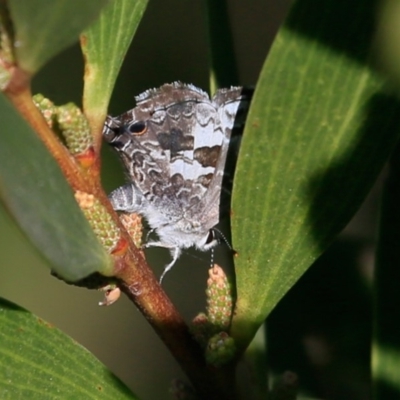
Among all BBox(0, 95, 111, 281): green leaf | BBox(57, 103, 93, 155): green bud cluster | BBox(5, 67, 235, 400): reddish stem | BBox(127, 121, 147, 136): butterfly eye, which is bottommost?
BBox(127, 121, 147, 136): butterfly eye

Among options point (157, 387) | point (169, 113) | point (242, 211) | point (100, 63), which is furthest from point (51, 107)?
point (157, 387)

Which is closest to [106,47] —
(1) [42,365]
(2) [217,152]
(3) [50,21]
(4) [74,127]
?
(4) [74,127]

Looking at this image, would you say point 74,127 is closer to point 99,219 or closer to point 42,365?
point 99,219

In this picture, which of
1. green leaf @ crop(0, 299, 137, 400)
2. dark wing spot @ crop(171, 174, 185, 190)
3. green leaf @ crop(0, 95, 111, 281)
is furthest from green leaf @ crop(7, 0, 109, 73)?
dark wing spot @ crop(171, 174, 185, 190)

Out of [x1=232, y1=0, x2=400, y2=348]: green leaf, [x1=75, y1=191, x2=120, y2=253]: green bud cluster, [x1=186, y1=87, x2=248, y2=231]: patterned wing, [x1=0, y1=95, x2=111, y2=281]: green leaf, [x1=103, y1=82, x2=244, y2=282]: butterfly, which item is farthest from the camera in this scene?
[x1=103, y1=82, x2=244, y2=282]: butterfly

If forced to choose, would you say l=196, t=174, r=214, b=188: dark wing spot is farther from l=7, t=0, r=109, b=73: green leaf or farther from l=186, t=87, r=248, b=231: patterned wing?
l=7, t=0, r=109, b=73: green leaf
